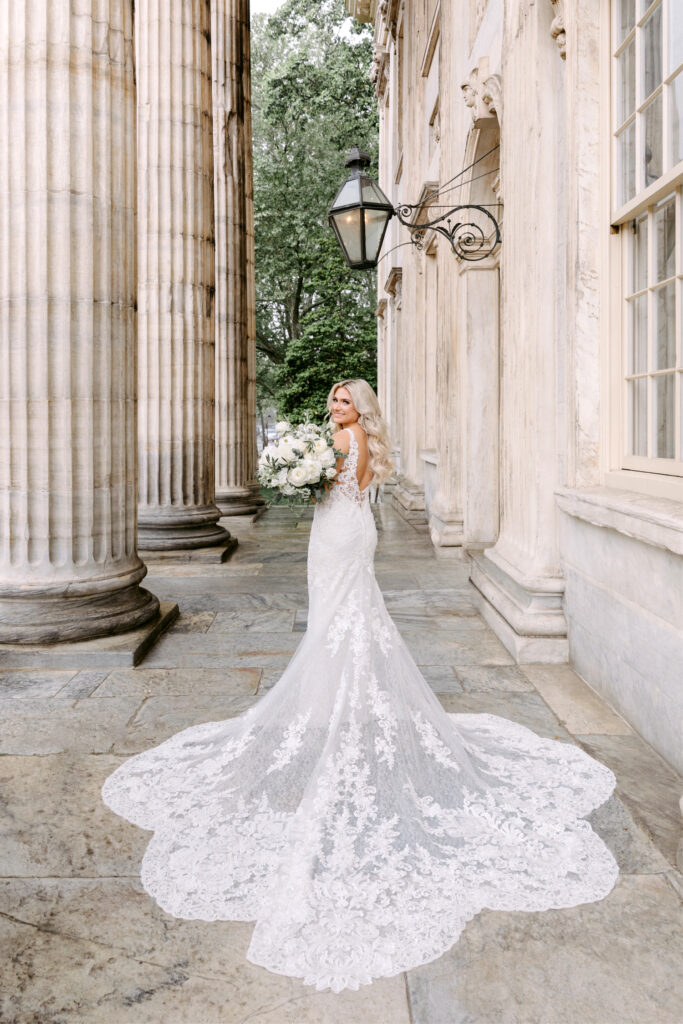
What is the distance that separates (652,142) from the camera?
4289 millimetres

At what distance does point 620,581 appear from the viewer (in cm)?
428

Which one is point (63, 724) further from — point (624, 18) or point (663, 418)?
point (624, 18)

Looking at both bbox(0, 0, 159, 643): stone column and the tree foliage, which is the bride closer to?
bbox(0, 0, 159, 643): stone column

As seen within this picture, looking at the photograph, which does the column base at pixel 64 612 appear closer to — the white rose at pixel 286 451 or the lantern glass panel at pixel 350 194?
the white rose at pixel 286 451

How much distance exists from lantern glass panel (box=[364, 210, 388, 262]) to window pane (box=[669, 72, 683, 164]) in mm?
3735

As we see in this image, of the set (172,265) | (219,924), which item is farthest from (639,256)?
(172,265)

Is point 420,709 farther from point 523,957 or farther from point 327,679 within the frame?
point 523,957

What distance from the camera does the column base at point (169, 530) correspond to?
937 cm

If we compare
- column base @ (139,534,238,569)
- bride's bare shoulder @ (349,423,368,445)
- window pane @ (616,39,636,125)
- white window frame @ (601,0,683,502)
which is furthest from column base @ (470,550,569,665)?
column base @ (139,534,238,569)

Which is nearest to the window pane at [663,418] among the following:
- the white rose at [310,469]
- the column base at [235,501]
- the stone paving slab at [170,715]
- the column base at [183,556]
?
the white rose at [310,469]

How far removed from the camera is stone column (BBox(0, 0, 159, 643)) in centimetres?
538

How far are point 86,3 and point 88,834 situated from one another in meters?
5.39

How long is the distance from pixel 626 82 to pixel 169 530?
6.59 metres

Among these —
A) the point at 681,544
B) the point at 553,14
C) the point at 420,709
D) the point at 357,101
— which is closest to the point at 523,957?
the point at 420,709
